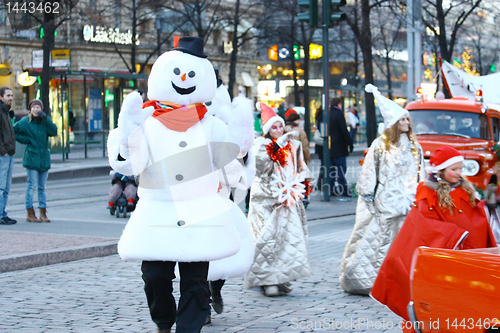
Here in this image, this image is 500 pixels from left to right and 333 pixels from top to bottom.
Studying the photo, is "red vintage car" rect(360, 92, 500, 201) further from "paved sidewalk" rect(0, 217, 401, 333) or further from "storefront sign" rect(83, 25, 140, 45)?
"storefront sign" rect(83, 25, 140, 45)

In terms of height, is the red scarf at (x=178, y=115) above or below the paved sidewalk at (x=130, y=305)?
above

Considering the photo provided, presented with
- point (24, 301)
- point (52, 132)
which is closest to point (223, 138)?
point (24, 301)

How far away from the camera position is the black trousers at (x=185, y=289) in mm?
4426

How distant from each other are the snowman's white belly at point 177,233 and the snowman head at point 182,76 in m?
0.70

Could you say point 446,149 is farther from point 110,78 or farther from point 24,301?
point 110,78

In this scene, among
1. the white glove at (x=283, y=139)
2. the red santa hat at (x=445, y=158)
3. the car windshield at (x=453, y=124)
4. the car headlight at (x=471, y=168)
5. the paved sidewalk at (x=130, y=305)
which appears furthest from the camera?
the car windshield at (x=453, y=124)

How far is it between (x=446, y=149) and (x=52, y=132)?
7333 millimetres

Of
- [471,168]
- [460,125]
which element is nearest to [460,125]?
[460,125]

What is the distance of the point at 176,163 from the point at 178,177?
92 millimetres

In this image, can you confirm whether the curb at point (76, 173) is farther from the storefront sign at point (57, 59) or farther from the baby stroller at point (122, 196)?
the baby stroller at point (122, 196)

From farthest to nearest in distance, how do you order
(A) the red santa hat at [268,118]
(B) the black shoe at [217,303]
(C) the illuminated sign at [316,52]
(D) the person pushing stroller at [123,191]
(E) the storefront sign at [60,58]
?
(E) the storefront sign at [60,58]
(C) the illuminated sign at [316,52]
(D) the person pushing stroller at [123,191]
(A) the red santa hat at [268,118]
(B) the black shoe at [217,303]

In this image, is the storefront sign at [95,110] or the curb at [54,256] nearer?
the curb at [54,256]

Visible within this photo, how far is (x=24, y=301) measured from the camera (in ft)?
19.8

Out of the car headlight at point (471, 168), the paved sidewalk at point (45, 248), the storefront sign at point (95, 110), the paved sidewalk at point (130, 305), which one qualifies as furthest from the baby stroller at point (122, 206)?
the storefront sign at point (95, 110)
